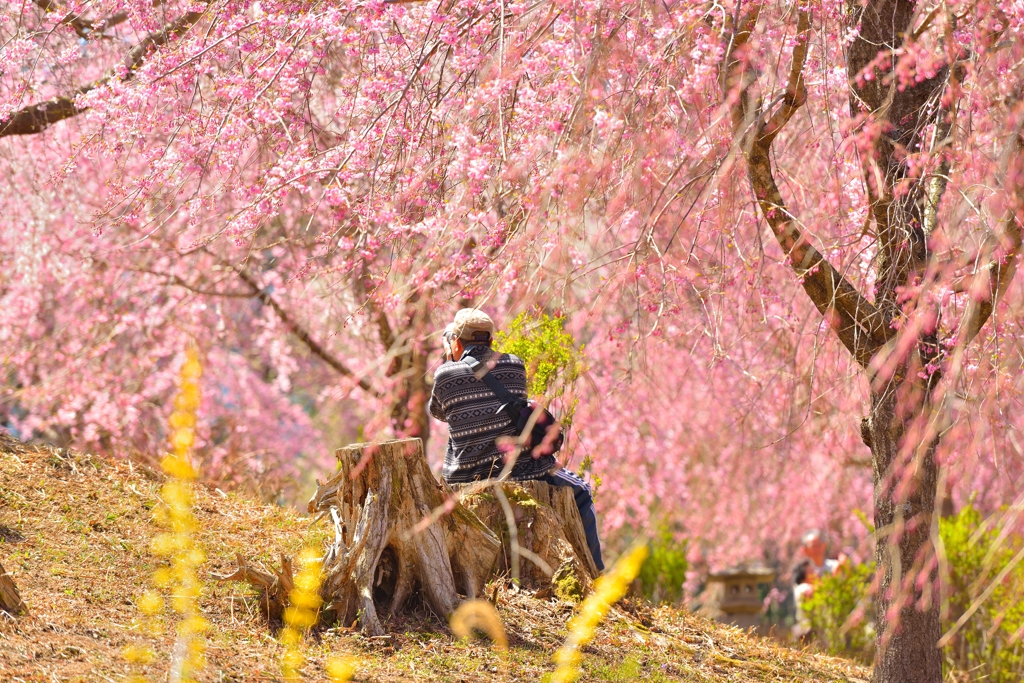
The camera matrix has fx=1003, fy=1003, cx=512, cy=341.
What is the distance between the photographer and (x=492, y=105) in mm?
4496

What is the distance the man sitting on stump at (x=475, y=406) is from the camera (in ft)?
16.2

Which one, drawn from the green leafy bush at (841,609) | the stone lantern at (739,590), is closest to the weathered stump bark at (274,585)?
the green leafy bush at (841,609)

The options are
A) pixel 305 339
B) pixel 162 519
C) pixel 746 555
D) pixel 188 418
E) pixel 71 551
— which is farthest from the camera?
pixel 746 555

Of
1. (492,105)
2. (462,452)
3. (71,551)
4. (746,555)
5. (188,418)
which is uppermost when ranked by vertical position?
(492,105)

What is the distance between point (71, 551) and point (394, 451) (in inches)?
65.5

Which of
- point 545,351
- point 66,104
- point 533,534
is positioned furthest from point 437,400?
point 66,104

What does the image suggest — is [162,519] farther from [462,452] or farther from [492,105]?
[492,105]

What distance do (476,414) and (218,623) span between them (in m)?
1.52

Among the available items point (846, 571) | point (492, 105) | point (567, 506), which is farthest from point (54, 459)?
point (846, 571)

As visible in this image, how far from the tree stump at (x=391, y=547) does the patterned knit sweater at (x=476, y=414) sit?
0.39 meters

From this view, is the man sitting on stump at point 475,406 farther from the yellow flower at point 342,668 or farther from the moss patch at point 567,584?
the yellow flower at point 342,668

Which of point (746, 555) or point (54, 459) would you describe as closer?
point (54, 459)

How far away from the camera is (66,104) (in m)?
6.39

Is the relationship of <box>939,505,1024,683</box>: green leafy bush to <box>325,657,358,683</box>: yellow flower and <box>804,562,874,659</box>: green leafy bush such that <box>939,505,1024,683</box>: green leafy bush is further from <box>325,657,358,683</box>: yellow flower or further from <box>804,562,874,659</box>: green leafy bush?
<box>325,657,358,683</box>: yellow flower
